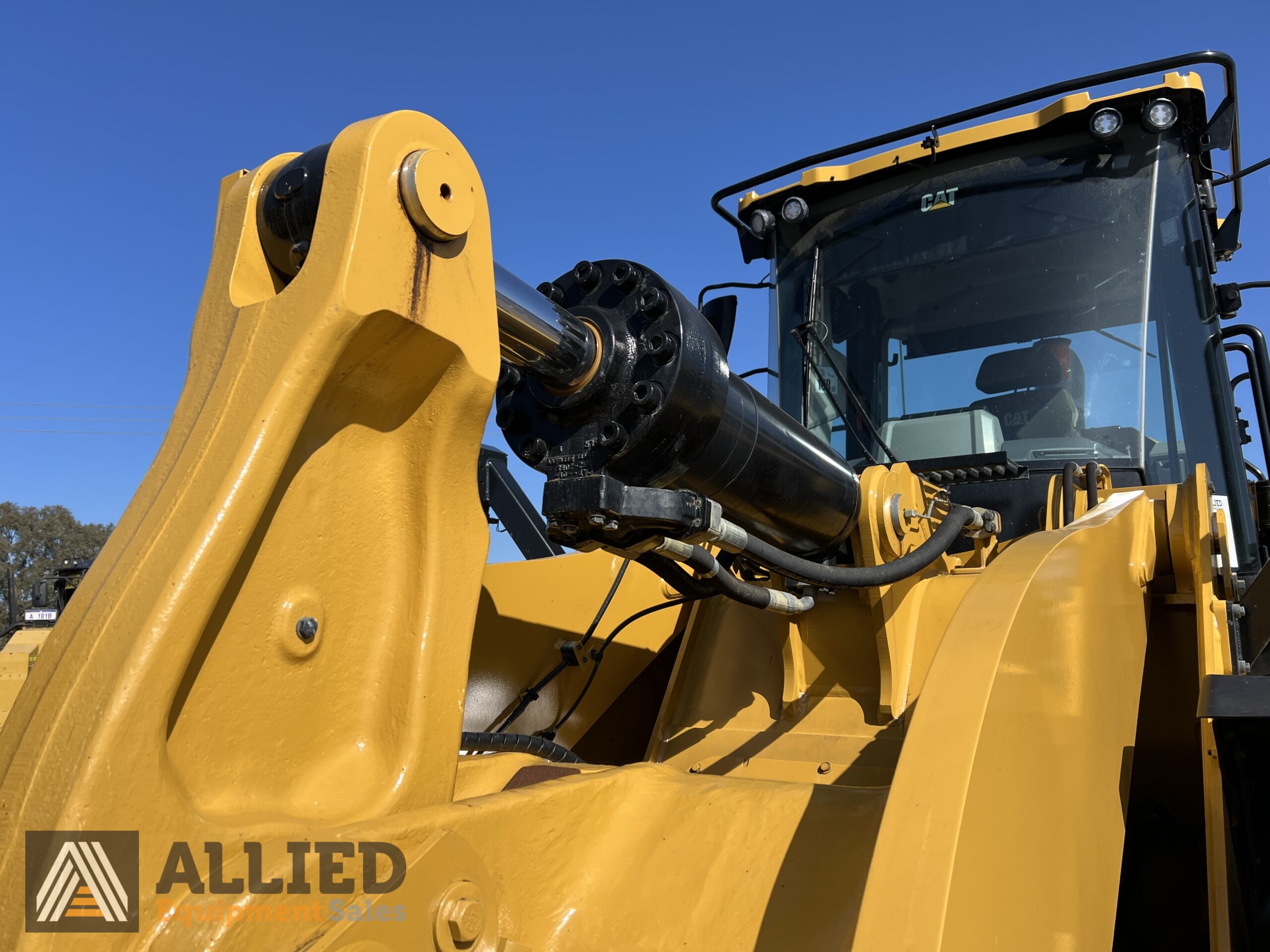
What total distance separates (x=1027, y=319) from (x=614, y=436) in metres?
2.24

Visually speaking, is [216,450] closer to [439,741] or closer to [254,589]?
[254,589]

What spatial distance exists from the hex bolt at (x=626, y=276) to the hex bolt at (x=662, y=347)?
11cm

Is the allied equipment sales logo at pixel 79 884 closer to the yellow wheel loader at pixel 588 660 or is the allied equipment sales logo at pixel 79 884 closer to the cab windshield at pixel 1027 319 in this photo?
the yellow wheel loader at pixel 588 660

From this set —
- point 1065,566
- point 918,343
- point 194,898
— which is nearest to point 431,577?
point 194,898

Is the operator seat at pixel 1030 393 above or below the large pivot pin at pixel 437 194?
above

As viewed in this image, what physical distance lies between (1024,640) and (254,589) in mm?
1108

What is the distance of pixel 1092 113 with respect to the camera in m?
3.38

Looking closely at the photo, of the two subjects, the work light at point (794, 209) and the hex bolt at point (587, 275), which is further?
the work light at point (794, 209)

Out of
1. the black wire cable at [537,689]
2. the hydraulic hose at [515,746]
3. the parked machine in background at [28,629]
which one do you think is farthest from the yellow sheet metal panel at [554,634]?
the parked machine in background at [28,629]

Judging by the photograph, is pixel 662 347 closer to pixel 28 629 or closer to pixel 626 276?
pixel 626 276

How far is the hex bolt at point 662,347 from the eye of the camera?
1.67 meters

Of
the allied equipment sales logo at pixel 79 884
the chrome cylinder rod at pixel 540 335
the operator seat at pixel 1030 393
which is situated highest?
the operator seat at pixel 1030 393

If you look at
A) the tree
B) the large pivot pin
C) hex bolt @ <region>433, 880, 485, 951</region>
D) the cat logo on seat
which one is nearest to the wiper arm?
the cat logo on seat

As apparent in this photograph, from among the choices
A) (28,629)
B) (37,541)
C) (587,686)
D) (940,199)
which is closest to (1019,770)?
(587,686)
